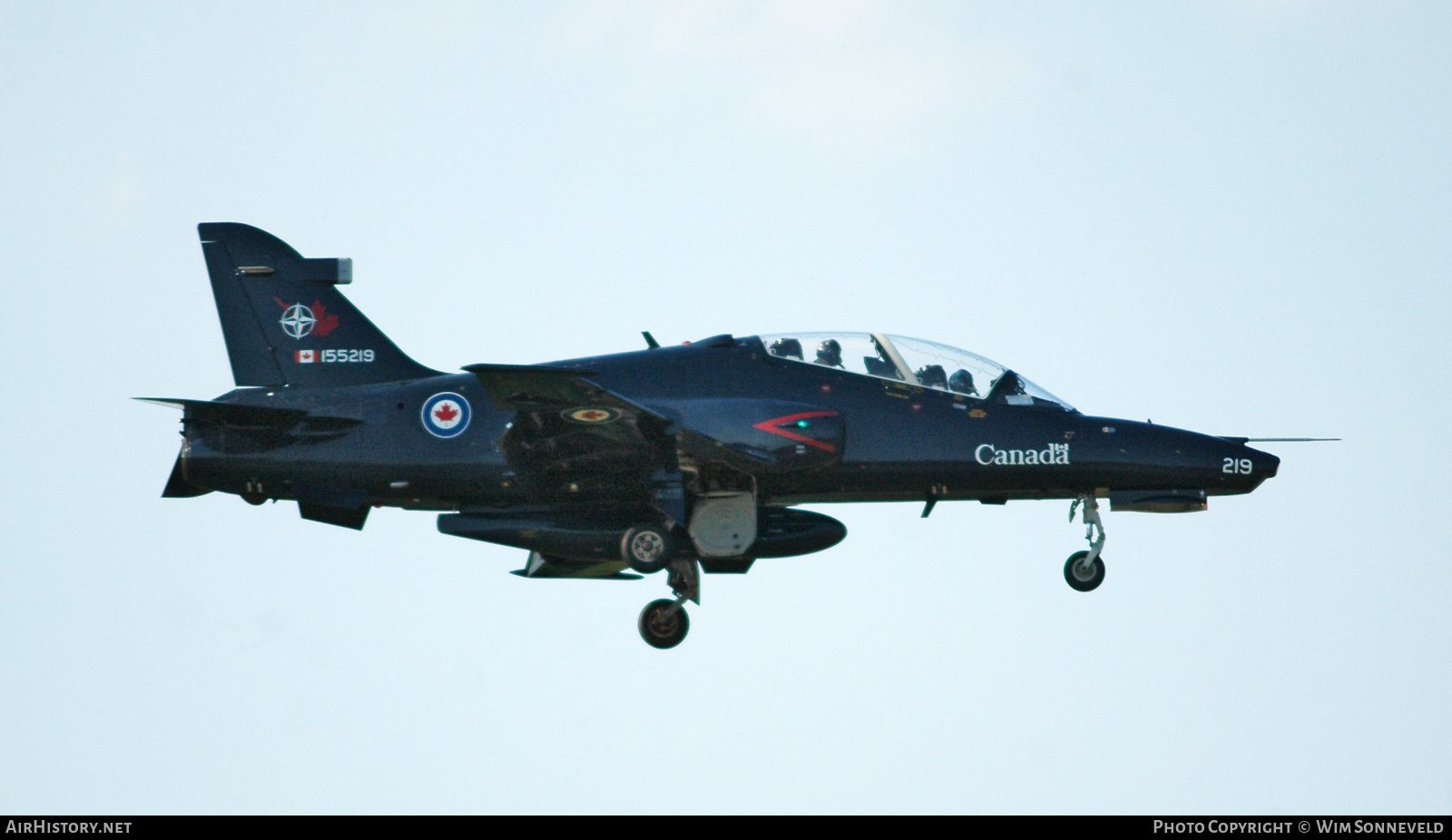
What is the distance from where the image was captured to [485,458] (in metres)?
18.8

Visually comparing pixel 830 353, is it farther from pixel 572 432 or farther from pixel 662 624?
pixel 662 624

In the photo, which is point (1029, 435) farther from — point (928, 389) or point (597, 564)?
point (597, 564)

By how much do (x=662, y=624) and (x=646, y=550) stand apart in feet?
5.52

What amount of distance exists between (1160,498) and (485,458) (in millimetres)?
7953

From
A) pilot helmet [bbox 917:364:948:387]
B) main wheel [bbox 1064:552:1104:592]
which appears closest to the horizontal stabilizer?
pilot helmet [bbox 917:364:948:387]

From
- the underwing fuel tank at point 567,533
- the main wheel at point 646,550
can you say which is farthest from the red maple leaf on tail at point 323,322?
the main wheel at point 646,550

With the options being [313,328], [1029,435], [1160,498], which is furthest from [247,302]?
[1160,498]

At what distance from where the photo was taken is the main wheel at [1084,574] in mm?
19500

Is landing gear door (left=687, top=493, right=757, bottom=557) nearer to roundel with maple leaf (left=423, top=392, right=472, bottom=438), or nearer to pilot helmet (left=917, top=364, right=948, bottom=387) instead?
pilot helmet (left=917, top=364, right=948, bottom=387)

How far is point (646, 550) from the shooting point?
59.9ft

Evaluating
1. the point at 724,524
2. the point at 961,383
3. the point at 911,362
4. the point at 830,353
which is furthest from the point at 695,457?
the point at 961,383

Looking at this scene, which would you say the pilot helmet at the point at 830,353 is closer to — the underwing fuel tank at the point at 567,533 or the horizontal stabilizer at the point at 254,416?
the underwing fuel tank at the point at 567,533
